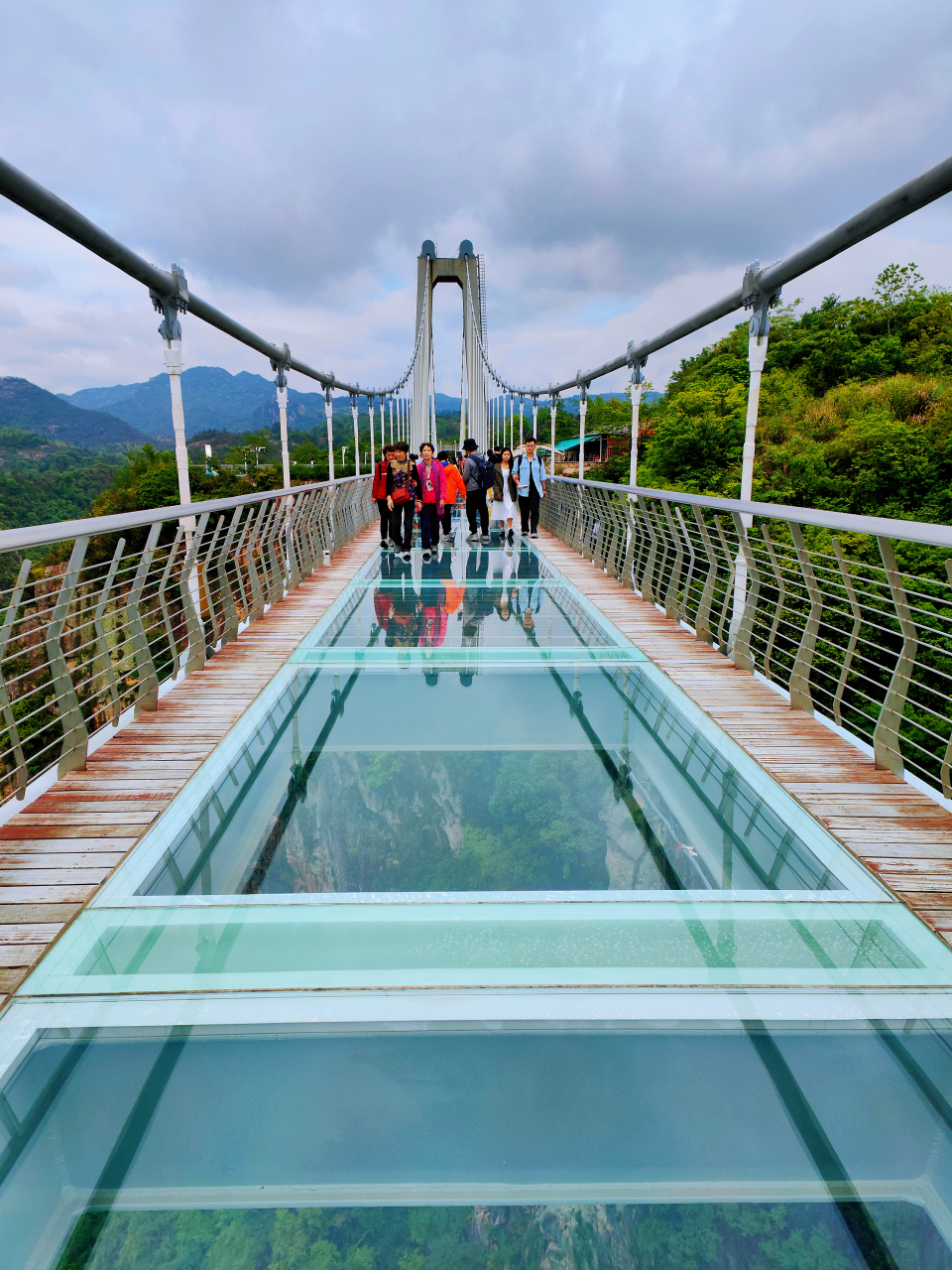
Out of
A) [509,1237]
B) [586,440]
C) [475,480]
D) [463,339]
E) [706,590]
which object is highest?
[463,339]

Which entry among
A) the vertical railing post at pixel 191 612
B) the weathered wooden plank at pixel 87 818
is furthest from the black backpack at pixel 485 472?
the weathered wooden plank at pixel 87 818

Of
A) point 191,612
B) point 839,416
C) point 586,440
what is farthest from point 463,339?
point 586,440

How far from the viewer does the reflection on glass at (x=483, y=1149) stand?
4.01 ft

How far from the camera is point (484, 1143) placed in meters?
1.37

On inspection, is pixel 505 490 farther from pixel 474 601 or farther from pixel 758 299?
pixel 758 299

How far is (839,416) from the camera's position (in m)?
33.8

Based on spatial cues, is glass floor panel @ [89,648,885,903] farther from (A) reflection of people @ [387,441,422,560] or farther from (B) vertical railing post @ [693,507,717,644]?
(A) reflection of people @ [387,441,422,560]

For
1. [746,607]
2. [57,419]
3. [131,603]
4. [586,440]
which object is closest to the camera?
[131,603]

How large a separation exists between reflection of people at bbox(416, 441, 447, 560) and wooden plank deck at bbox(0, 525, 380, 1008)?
4.35m

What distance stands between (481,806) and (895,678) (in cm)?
138

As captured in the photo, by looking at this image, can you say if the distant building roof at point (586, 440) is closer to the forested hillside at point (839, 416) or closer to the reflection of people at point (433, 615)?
the forested hillside at point (839, 416)

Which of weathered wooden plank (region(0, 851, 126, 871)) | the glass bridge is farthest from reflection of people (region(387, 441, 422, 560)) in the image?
weathered wooden plank (region(0, 851, 126, 871))

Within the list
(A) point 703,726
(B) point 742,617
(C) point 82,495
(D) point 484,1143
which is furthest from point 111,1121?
(C) point 82,495

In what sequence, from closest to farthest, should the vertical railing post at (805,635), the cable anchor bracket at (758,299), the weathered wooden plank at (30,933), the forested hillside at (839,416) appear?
the weathered wooden plank at (30,933) < the vertical railing post at (805,635) < the cable anchor bracket at (758,299) < the forested hillside at (839,416)
